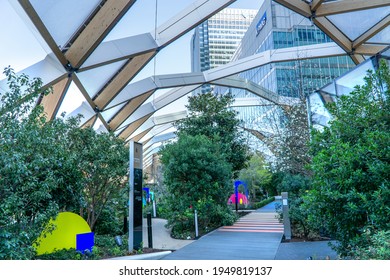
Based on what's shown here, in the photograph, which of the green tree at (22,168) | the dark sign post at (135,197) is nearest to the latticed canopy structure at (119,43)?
the green tree at (22,168)

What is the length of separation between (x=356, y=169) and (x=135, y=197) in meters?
5.45

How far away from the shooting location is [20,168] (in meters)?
4.10

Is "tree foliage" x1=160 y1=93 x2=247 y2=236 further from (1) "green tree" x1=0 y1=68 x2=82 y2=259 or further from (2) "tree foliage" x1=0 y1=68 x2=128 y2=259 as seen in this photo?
(1) "green tree" x1=0 y1=68 x2=82 y2=259

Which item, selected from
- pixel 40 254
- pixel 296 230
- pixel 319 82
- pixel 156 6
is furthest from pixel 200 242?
pixel 319 82

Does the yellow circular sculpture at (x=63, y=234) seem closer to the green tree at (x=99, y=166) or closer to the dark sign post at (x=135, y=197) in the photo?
the green tree at (x=99, y=166)

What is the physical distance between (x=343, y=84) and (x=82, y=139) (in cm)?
790

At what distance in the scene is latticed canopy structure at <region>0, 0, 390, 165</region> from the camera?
859 cm

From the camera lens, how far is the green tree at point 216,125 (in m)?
16.7

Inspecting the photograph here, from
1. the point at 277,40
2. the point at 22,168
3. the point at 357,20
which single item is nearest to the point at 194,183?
the point at 22,168

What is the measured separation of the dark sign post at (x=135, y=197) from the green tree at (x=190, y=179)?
2.96 meters

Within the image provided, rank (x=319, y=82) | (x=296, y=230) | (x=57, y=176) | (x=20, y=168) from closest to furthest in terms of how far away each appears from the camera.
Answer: (x=20, y=168) → (x=57, y=176) → (x=296, y=230) → (x=319, y=82)

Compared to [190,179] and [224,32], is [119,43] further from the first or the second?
[224,32]

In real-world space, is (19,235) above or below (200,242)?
above

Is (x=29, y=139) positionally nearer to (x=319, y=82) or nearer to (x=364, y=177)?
(x=364, y=177)
